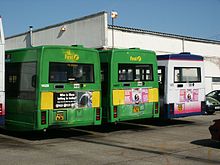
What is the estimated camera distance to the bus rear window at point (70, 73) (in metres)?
10.9

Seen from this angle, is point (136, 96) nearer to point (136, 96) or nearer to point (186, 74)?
point (136, 96)

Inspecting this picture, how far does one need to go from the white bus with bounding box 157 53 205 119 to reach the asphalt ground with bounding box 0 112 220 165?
72 cm

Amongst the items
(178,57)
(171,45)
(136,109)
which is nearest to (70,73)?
(136,109)

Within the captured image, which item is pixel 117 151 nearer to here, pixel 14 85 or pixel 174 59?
pixel 14 85

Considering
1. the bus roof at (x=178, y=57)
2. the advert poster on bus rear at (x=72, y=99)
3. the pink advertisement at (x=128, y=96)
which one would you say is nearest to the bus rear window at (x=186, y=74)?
the bus roof at (x=178, y=57)

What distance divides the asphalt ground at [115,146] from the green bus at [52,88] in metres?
0.66

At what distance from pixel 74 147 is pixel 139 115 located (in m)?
3.75

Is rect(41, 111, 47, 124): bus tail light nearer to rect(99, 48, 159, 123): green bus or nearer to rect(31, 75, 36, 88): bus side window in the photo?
rect(31, 75, 36, 88): bus side window

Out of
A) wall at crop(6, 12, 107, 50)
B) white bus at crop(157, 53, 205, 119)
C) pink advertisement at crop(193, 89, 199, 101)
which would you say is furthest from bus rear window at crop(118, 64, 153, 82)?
wall at crop(6, 12, 107, 50)

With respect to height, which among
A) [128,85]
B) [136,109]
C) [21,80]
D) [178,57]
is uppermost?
[178,57]

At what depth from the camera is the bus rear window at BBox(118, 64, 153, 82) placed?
41.4 ft

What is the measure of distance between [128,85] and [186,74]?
10.0ft

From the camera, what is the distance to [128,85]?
1281 cm

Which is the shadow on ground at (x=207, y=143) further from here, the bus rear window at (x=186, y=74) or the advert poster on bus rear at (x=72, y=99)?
the bus rear window at (x=186, y=74)
